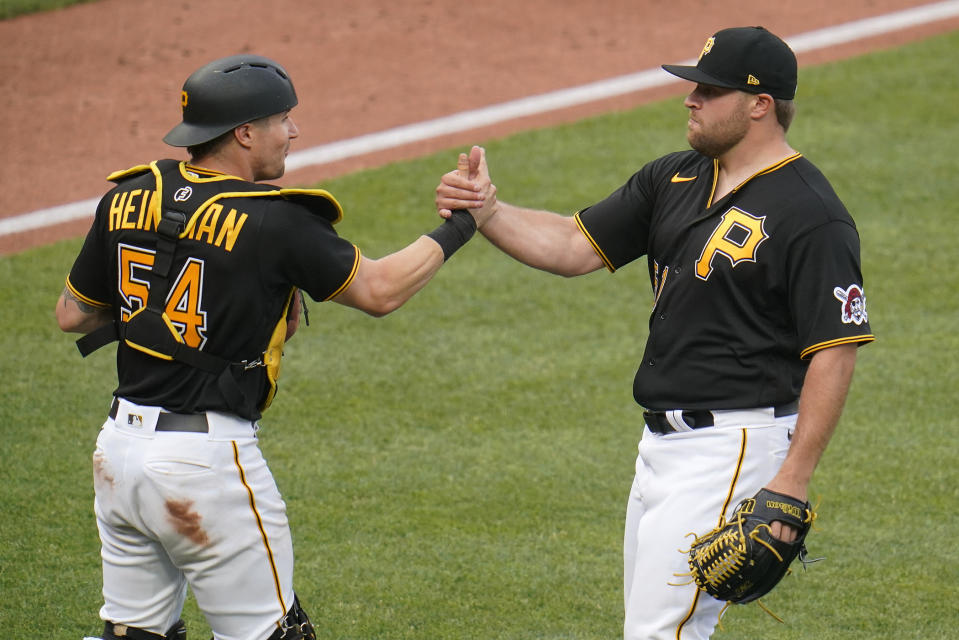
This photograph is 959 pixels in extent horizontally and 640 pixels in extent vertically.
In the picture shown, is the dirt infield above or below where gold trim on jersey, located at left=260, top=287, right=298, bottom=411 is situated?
below

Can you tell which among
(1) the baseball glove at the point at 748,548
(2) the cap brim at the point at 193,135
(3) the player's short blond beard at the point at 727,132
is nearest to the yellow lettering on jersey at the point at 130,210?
(2) the cap brim at the point at 193,135

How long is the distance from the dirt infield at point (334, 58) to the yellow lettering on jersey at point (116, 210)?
621 centimetres

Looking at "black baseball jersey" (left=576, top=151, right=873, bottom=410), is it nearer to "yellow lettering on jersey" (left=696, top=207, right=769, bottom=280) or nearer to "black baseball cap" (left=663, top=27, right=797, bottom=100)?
"yellow lettering on jersey" (left=696, top=207, right=769, bottom=280)

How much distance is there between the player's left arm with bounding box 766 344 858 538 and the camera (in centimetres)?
370

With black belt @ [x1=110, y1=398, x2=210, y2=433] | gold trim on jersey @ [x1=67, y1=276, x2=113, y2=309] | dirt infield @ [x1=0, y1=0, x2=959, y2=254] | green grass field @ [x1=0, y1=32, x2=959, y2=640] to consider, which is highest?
gold trim on jersey @ [x1=67, y1=276, x2=113, y2=309]

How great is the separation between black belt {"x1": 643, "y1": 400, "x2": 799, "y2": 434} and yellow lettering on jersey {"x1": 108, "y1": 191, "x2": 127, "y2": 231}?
5.43ft

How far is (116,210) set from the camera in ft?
12.3

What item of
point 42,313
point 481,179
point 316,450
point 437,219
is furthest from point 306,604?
point 437,219

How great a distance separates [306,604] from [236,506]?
65.5 inches

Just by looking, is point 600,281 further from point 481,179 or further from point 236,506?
point 236,506

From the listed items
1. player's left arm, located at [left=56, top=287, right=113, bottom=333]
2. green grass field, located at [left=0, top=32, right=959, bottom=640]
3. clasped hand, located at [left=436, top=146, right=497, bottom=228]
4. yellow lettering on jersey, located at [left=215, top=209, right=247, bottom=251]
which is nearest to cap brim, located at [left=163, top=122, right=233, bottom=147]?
yellow lettering on jersey, located at [left=215, top=209, right=247, bottom=251]

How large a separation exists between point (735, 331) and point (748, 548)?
64 centimetres

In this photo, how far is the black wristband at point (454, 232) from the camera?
13.6 feet

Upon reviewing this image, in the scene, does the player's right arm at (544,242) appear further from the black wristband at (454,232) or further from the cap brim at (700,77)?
the cap brim at (700,77)
